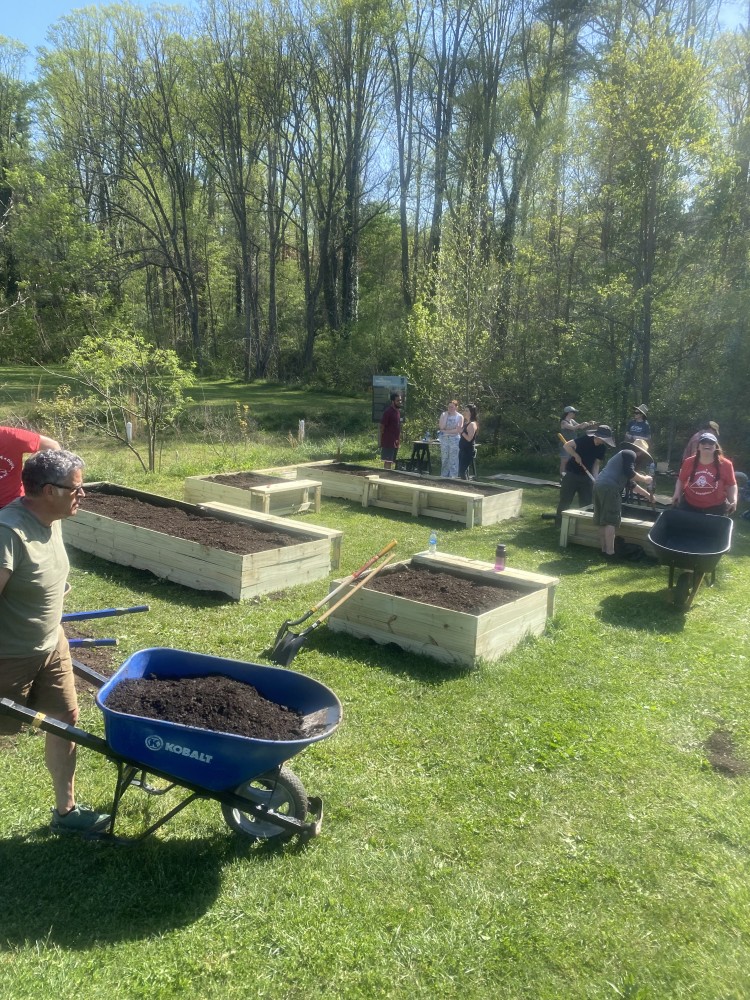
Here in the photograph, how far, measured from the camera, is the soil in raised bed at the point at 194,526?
7.24 meters

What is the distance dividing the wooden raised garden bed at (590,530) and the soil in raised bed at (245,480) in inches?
153

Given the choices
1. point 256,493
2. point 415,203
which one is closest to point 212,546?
point 256,493

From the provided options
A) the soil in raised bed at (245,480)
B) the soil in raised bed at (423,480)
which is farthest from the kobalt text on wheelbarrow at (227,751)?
the soil in raised bed at (423,480)

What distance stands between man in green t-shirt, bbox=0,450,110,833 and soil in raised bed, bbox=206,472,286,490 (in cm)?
725

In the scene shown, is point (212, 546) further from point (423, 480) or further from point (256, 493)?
point (423, 480)

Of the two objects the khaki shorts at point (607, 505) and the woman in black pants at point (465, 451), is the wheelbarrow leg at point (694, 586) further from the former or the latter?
the woman in black pants at point (465, 451)

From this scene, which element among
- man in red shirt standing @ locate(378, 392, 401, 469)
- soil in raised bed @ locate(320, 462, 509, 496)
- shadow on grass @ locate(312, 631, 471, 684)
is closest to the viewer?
shadow on grass @ locate(312, 631, 471, 684)

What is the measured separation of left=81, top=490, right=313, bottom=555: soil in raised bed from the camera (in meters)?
7.24

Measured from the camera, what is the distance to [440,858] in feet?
10.7

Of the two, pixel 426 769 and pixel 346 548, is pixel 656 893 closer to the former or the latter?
pixel 426 769

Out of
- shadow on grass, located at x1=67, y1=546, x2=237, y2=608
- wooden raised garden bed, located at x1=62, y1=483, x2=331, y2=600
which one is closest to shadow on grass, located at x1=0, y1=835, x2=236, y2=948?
shadow on grass, located at x1=67, y1=546, x2=237, y2=608

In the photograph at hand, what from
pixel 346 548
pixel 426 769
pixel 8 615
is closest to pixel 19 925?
pixel 8 615

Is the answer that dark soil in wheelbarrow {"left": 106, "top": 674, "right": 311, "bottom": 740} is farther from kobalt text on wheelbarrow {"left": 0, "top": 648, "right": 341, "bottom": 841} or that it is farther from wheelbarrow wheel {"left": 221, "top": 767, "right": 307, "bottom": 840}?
wheelbarrow wheel {"left": 221, "top": 767, "right": 307, "bottom": 840}

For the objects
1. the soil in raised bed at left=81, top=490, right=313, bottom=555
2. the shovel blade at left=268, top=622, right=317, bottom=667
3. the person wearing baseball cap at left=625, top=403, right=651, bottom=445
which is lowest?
the shovel blade at left=268, top=622, right=317, bottom=667
